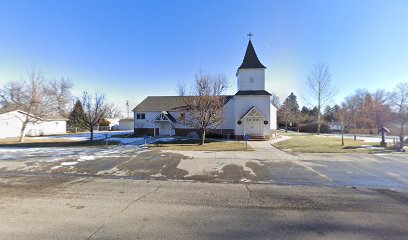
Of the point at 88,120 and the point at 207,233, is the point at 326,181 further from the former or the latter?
the point at 88,120

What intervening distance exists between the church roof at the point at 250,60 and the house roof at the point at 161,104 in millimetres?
6144

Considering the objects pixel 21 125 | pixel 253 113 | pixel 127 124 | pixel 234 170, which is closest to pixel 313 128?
pixel 253 113

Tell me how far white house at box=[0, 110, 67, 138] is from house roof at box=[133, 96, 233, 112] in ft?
46.6

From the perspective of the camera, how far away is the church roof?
102 feet

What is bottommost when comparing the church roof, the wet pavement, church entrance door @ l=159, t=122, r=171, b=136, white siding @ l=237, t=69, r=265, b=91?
the wet pavement

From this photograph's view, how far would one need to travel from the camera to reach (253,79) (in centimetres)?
3095

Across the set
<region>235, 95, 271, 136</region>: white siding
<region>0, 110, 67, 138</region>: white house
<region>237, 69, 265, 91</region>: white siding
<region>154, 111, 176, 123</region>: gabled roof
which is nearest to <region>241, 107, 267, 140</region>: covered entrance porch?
<region>235, 95, 271, 136</region>: white siding

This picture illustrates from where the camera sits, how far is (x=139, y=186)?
28.6 ft

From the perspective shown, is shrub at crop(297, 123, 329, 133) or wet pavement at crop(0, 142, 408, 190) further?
shrub at crop(297, 123, 329, 133)

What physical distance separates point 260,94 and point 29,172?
81.0ft

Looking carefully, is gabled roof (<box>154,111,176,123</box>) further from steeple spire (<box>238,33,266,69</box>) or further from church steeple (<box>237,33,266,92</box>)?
steeple spire (<box>238,33,266,69</box>)

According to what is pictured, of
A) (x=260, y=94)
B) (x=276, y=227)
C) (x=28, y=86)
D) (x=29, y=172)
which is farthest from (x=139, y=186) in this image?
(x=28, y=86)

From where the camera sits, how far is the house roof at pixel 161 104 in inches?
1457

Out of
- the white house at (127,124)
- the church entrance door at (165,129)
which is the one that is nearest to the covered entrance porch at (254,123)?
the church entrance door at (165,129)
